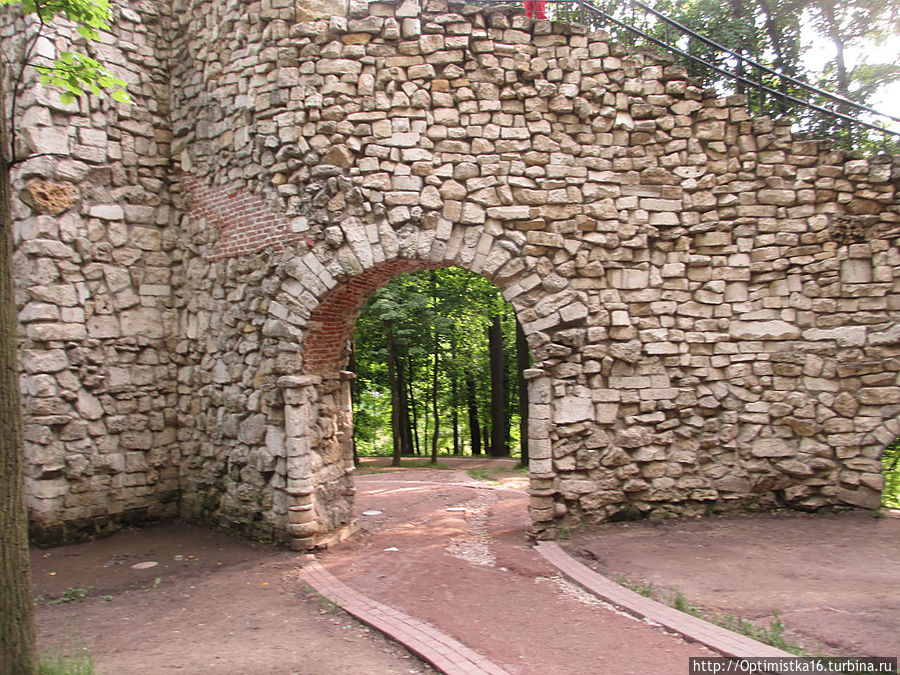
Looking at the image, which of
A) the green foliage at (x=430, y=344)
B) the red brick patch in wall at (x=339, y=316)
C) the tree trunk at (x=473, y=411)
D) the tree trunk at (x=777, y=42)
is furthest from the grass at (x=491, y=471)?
the tree trunk at (x=777, y=42)

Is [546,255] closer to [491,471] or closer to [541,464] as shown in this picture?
[541,464]

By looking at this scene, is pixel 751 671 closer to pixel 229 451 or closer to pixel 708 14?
pixel 229 451

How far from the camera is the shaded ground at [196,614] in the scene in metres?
4.30

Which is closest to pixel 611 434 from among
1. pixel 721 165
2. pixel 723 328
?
pixel 723 328

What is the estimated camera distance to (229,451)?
7387 millimetres

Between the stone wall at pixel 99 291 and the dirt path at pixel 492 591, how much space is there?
9.46 feet

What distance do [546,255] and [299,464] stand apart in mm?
3470

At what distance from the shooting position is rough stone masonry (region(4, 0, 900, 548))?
674 cm

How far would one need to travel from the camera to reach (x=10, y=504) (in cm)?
360

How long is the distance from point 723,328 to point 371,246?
156 inches

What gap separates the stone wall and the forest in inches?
229

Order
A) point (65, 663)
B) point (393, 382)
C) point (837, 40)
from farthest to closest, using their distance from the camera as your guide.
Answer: point (393, 382)
point (837, 40)
point (65, 663)

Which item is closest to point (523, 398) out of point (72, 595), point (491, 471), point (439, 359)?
point (491, 471)

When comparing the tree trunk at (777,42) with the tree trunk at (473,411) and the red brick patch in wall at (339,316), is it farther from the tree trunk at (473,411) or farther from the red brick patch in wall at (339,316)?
the tree trunk at (473,411)
